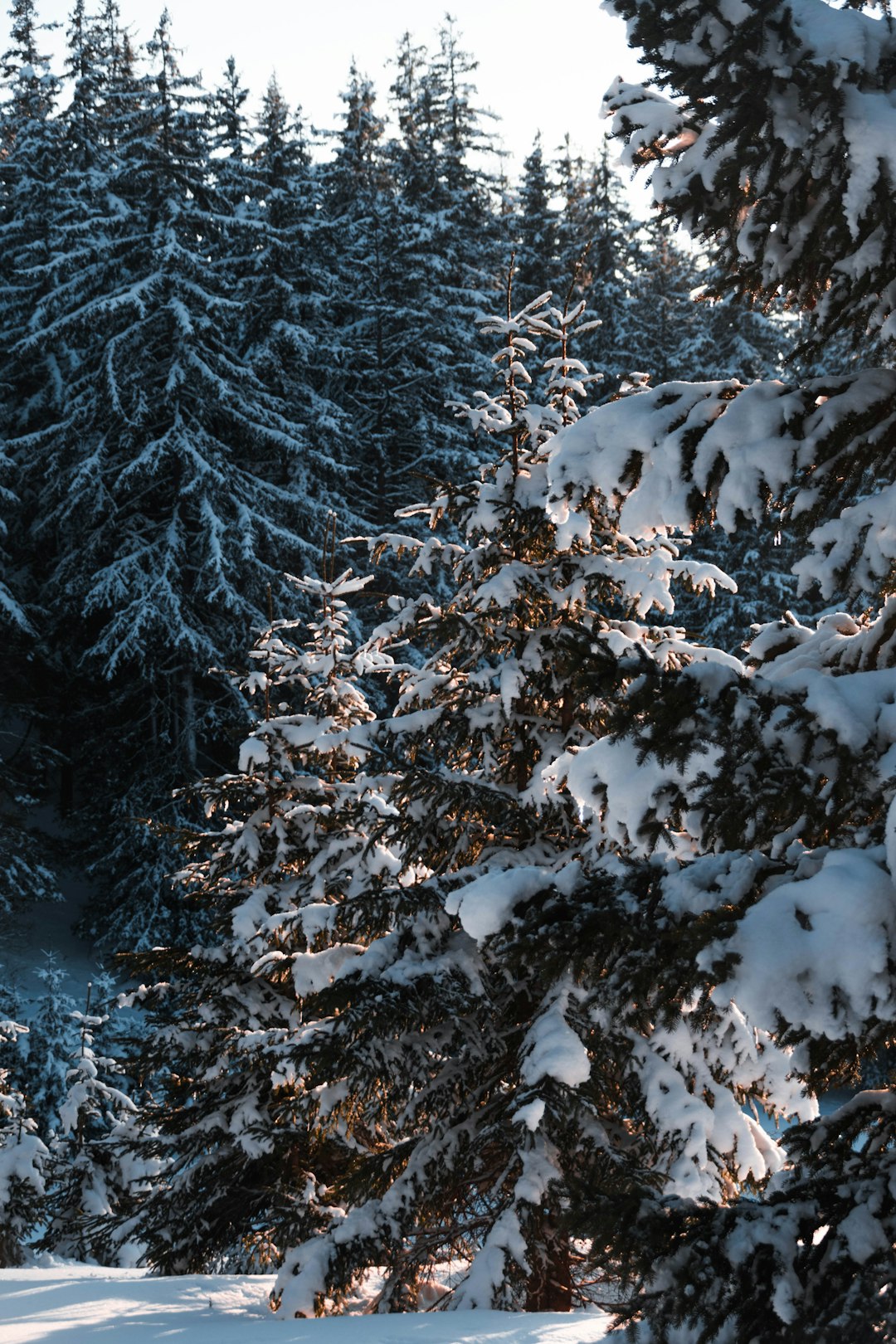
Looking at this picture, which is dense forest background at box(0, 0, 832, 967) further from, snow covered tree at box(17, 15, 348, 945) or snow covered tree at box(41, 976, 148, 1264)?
snow covered tree at box(41, 976, 148, 1264)

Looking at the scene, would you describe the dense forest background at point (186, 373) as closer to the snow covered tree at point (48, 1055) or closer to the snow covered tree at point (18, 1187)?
the snow covered tree at point (48, 1055)

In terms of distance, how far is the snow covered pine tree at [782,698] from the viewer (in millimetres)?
2488

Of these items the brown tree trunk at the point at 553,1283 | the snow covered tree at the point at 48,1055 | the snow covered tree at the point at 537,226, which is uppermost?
the snow covered tree at the point at 537,226

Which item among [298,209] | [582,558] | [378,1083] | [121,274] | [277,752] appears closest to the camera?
[378,1083]

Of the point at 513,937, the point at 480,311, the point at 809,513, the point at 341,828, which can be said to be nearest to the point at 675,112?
the point at 809,513

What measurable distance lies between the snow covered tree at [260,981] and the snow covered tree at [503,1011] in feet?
2.25

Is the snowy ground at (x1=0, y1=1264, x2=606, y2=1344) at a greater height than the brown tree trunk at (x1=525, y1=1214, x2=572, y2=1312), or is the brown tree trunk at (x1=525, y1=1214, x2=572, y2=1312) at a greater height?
the snowy ground at (x1=0, y1=1264, x2=606, y2=1344)

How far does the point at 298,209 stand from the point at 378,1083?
82.0ft

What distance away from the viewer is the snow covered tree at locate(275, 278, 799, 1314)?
5855 millimetres

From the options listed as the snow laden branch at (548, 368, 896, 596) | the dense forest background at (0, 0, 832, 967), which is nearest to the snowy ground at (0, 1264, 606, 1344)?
the snow laden branch at (548, 368, 896, 596)

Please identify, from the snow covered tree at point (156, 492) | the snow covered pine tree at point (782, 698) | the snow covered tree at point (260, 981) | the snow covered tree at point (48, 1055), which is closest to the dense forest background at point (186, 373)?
the snow covered tree at point (156, 492)

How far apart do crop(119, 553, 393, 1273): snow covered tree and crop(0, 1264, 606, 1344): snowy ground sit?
183cm

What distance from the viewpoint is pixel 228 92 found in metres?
30.3

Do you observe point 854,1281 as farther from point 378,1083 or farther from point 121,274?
point 121,274
